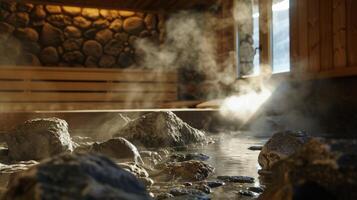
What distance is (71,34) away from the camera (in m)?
8.41

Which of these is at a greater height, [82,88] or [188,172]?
[82,88]

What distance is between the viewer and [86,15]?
28.3ft

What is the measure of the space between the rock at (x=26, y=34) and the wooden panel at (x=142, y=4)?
28.7 inches

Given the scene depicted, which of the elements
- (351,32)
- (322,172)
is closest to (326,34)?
(351,32)

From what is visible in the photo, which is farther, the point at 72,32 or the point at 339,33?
the point at 72,32

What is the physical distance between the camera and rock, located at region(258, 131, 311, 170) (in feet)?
7.29

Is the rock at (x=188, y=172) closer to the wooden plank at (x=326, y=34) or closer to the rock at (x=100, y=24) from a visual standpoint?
the wooden plank at (x=326, y=34)

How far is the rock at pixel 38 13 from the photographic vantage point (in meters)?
8.17

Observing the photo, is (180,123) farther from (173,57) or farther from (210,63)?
(173,57)

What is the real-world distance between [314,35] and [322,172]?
4.43m

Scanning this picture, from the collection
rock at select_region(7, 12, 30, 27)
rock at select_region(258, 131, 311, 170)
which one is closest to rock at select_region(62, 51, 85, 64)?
rock at select_region(7, 12, 30, 27)

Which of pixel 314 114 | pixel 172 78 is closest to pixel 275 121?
pixel 314 114

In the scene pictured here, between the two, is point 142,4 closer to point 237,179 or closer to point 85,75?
point 85,75

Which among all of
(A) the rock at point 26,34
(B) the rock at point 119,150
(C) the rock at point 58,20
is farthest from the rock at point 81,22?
(B) the rock at point 119,150
